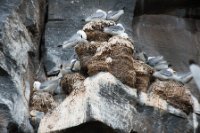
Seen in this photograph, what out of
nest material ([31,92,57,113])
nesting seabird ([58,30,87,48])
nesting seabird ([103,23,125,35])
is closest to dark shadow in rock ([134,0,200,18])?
nesting seabird ([103,23,125,35])

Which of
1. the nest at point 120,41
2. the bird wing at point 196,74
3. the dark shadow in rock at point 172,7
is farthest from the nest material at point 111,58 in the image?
the dark shadow in rock at point 172,7

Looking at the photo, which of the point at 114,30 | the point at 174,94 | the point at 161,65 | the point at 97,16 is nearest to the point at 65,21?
the point at 97,16

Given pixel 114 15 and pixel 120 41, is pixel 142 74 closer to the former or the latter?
pixel 120 41

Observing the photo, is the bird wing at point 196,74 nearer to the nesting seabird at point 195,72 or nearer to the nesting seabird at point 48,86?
the nesting seabird at point 195,72

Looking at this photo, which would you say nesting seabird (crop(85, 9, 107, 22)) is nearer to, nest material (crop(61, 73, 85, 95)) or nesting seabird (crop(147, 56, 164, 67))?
nesting seabird (crop(147, 56, 164, 67))

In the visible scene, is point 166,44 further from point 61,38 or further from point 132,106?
point 132,106

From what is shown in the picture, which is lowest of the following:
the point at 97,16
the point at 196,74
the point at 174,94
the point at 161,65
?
the point at 174,94
